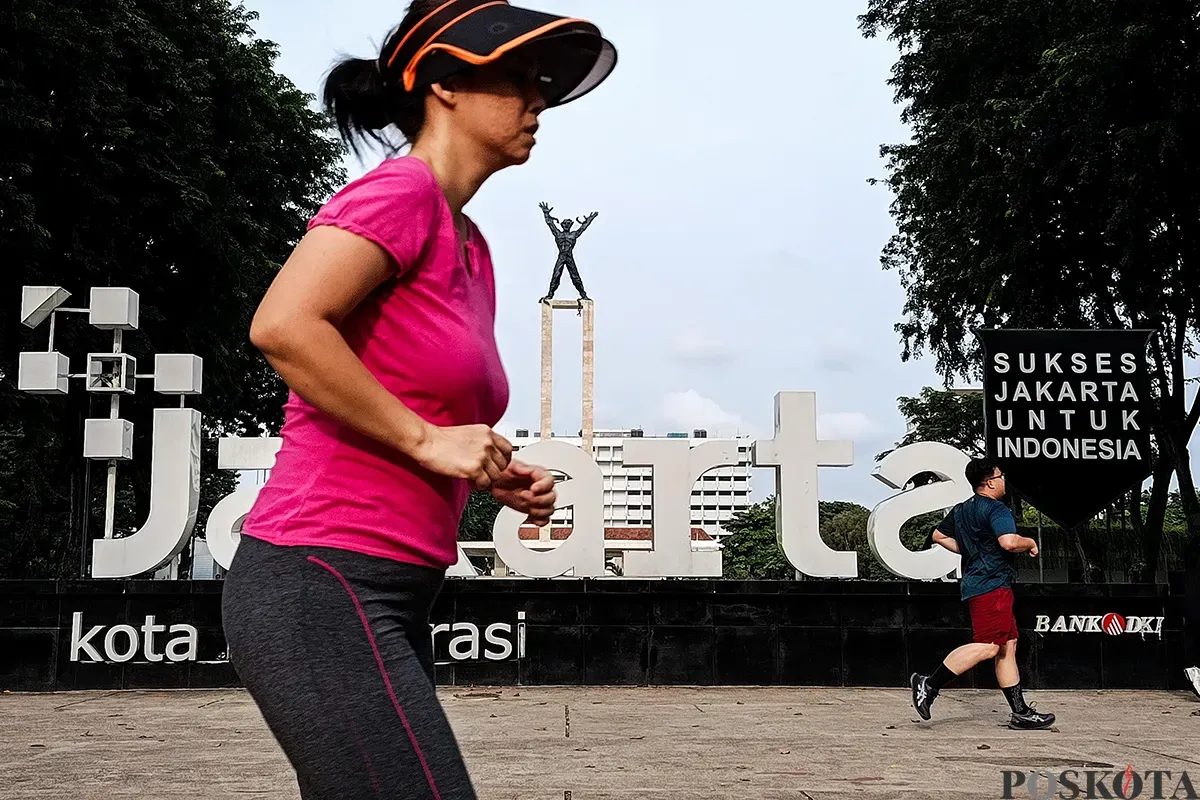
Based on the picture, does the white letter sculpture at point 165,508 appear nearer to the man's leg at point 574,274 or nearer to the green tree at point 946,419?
the green tree at point 946,419

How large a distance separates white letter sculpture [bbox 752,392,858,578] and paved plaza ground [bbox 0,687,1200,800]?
154 cm

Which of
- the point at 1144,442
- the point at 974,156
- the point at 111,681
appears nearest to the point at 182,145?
the point at 111,681

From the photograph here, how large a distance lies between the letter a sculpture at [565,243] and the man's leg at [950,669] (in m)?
49.0

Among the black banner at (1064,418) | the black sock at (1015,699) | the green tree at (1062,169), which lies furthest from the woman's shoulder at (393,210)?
the green tree at (1062,169)

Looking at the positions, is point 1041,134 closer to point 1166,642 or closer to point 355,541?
point 1166,642

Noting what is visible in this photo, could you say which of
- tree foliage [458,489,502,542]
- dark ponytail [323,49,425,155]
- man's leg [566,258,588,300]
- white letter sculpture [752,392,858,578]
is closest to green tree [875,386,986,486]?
man's leg [566,258,588,300]

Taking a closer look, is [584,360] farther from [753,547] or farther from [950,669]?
[950,669]

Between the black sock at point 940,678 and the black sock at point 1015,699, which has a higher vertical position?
the black sock at point 940,678

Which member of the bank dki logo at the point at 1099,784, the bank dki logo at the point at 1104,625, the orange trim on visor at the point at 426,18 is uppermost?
the orange trim on visor at the point at 426,18

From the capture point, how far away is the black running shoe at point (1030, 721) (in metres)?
8.45

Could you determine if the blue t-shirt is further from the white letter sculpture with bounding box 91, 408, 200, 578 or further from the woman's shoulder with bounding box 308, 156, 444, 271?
the white letter sculpture with bounding box 91, 408, 200, 578

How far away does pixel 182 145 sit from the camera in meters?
21.3

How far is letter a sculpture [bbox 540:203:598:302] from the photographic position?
189ft

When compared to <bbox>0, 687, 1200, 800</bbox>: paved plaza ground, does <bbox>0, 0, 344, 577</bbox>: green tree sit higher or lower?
higher
